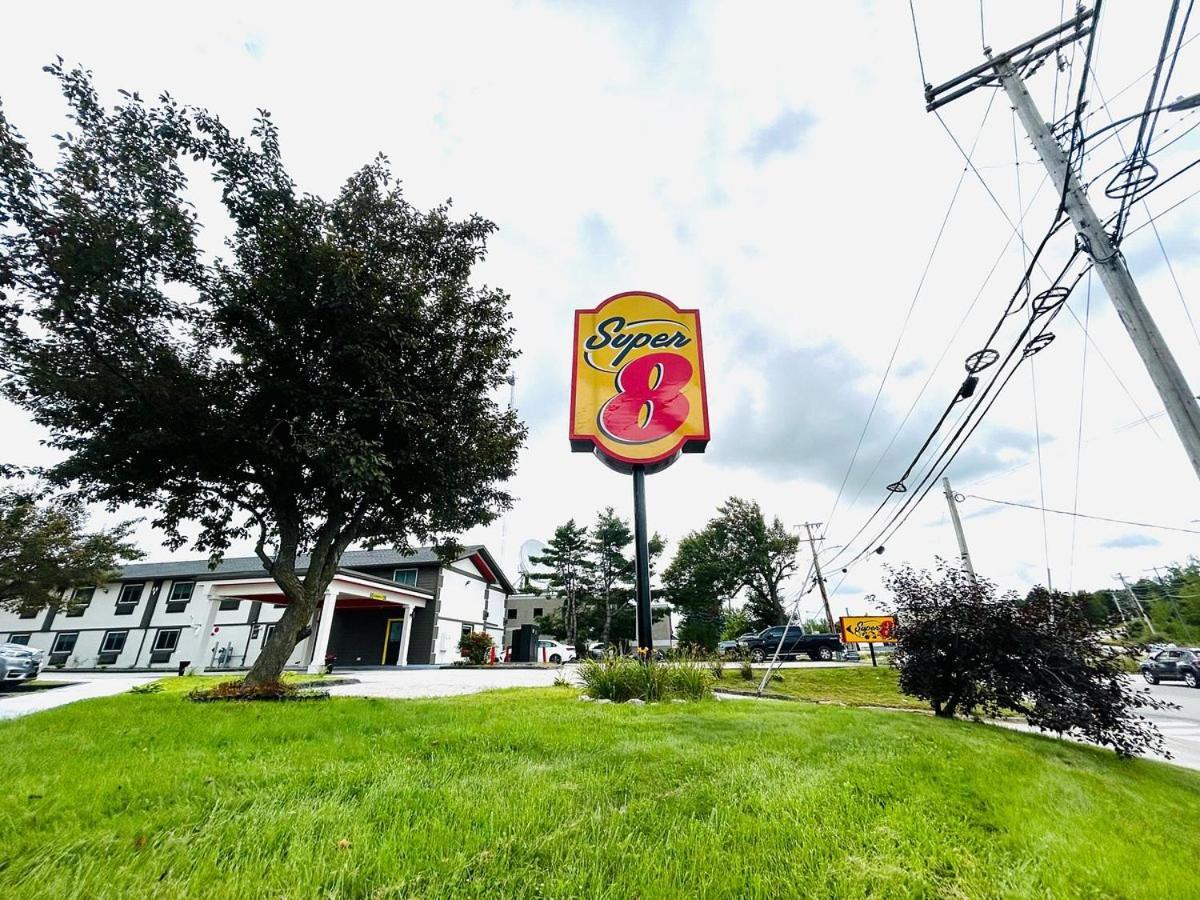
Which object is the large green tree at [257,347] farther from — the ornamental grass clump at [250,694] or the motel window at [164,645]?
the motel window at [164,645]

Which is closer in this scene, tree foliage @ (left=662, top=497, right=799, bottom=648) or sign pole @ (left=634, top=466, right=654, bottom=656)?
sign pole @ (left=634, top=466, right=654, bottom=656)

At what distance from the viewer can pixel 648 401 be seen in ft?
36.0

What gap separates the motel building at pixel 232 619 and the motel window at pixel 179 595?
5 centimetres

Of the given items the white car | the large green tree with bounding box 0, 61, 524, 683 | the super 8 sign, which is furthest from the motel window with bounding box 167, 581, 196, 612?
the super 8 sign

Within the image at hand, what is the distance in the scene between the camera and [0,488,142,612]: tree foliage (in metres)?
16.2

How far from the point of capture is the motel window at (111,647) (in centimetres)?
2459

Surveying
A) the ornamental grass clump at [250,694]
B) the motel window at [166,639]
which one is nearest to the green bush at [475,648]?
the ornamental grass clump at [250,694]

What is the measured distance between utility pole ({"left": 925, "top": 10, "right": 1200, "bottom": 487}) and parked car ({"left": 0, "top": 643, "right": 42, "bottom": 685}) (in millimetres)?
22367

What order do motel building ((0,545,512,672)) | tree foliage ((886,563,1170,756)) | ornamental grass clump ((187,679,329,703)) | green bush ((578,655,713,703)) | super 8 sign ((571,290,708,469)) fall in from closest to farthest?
tree foliage ((886,563,1170,756)) → ornamental grass clump ((187,679,329,703)) → green bush ((578,655,713,703)) → super 8 sign ((571,290,708,469)) → motel building ((0,545,512,672))

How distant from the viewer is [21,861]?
1840 mm

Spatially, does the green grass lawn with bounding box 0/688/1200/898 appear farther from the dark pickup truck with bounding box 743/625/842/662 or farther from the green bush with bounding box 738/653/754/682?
the dark pickup truck with bounding box 743/625/842/662

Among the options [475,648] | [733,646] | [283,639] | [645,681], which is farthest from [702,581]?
[283,639]

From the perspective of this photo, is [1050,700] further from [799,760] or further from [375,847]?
[375,847]

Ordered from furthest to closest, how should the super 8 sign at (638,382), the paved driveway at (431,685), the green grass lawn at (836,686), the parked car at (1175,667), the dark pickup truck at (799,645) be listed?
the dark pickup truck at (799,645)
the parked car at (1175,667)
the green grass lawn at (836,686)
the super 8 sign at (638,382)
the paved driveway at (431,685)
